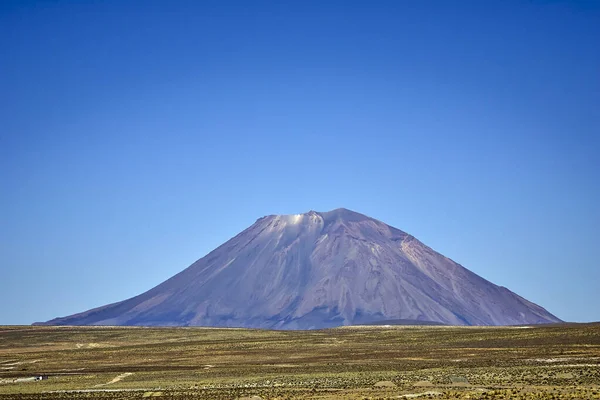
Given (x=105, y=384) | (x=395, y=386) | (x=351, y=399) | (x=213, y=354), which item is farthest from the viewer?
(x=213, y=354)

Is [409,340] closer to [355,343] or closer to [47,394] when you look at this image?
[355,343]

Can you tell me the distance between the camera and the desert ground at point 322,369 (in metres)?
50.5

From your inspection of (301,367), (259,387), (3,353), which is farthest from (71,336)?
(259,387)

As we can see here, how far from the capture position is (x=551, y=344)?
83625mm

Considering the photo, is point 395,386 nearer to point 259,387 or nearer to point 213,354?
point 259,387

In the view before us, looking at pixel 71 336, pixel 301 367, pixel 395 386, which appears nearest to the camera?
pixel 395 386

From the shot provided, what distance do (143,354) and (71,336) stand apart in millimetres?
51173

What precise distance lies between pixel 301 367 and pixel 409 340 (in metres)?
38.1

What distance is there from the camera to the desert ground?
5053 cm

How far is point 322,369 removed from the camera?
6819cm

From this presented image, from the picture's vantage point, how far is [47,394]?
5691cm

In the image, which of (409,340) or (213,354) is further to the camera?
(409,340)

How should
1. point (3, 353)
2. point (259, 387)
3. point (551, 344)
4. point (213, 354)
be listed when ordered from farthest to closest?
1. point (3, 353)
2. point (213, 354)
3. point (551, 344)
4. point (259, 387)

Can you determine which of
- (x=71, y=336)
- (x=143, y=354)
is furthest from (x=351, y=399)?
(x=71, y=336)
